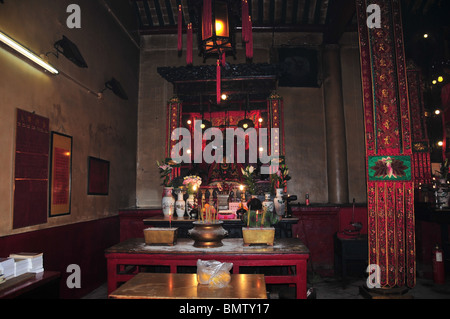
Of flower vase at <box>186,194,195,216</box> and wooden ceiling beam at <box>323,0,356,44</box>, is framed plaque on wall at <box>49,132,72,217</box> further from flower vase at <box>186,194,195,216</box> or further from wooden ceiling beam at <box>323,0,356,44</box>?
wooden ceiling beam at <box>323,0,356,44</box>

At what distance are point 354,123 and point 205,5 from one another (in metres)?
4.82

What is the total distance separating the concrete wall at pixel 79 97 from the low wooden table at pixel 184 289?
69.5 inches

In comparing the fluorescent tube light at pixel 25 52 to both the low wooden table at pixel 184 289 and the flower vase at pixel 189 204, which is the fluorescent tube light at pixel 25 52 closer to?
the low wooden table at pixel 184 289

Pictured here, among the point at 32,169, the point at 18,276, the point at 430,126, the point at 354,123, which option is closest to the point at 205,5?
the point at 32,169

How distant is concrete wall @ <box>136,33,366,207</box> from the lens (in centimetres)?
691

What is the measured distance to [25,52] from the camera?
10.1 ft

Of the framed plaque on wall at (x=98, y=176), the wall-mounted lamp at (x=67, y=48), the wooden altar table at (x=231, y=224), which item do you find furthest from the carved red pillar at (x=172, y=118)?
the wall-mounted lamp at (x=67, y=48)

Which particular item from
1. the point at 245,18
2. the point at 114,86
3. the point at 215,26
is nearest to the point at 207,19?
the point at 215,26

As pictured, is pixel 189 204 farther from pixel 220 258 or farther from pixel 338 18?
pixel 338 18

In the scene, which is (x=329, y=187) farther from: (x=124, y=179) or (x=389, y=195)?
(x=124, y=179)

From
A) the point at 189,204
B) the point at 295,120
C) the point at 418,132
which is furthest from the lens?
the point at 295,120

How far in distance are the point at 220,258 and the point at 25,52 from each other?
8.86ft

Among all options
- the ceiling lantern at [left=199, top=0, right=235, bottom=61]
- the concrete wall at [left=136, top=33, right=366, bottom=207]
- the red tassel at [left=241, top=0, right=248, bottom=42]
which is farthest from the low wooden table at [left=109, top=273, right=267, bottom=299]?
the concrete wall at [left=136, top=33, right=366, bottom=207]

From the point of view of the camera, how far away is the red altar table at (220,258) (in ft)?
9.41
